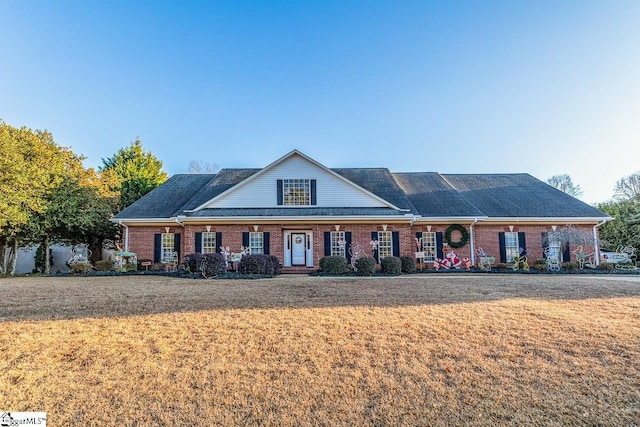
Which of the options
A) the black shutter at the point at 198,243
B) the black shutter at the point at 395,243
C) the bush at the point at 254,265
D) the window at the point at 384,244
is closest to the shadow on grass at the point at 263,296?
the bush at the point at 254,265

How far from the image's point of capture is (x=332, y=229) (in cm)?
1638

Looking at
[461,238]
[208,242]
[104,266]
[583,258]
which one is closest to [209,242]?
[208,242]

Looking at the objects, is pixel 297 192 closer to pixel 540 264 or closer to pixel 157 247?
pixel 157 247

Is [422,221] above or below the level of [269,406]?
above

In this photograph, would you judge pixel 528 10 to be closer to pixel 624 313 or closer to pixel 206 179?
pixel 624 313

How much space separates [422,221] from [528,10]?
9.19 meters

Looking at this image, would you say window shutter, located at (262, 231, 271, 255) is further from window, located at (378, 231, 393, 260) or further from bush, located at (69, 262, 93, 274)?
bush, located at (69, 262, 93, 274)

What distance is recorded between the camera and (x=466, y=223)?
17.0 m

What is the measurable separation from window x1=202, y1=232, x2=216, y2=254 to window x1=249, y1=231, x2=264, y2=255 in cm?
177

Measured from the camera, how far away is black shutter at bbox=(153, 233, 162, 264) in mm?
16920

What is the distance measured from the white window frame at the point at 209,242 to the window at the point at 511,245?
14127 mm

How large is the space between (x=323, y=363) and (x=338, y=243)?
1254cm

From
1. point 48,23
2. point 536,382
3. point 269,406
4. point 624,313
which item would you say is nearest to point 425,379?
point 536,382

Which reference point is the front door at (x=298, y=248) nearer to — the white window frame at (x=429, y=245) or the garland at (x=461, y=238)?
the white window frame at (x=429, y=245)
